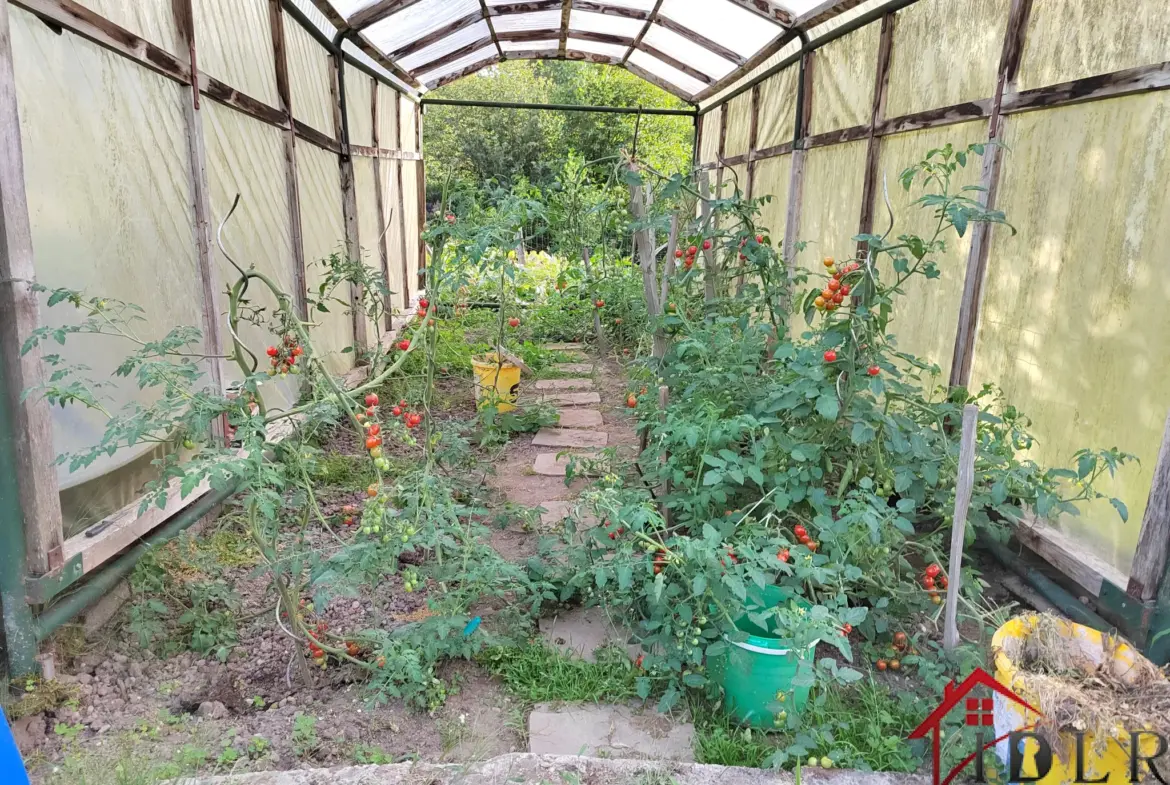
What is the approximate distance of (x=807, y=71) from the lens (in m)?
6.27

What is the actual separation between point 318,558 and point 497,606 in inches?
33.9

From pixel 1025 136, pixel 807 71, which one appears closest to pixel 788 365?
pixel 1025 136

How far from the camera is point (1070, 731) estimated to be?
188 centimetres

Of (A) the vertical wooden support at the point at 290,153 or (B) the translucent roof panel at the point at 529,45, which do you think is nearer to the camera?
(A) the vertical wooden support at the point at 290,153

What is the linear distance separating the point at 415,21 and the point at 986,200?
18.1 feet

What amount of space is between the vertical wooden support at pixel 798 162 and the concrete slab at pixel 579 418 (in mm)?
2018

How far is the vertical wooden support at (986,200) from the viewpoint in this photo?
341cm

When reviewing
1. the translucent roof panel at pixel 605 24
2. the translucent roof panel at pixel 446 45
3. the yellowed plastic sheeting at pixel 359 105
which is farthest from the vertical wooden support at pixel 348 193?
the translucent roof panel at pixel 605 24

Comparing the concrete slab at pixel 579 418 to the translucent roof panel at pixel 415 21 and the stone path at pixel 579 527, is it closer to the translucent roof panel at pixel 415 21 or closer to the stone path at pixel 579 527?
the stone path at pixel 579 527

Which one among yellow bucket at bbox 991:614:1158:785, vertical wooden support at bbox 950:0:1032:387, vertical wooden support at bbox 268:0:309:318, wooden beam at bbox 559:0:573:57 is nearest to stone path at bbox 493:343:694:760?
yellow bucket at bbox 991:614:1158:785

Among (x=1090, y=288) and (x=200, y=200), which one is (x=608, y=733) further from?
(x=200, y=200)

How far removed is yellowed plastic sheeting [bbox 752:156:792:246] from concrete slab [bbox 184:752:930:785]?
5.47 m

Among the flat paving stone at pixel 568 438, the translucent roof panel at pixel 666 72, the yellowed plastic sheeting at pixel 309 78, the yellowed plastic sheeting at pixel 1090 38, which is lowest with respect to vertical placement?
the flat paving stone at pixel 568 438

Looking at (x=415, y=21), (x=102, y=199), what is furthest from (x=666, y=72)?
(x=102, y=199)
